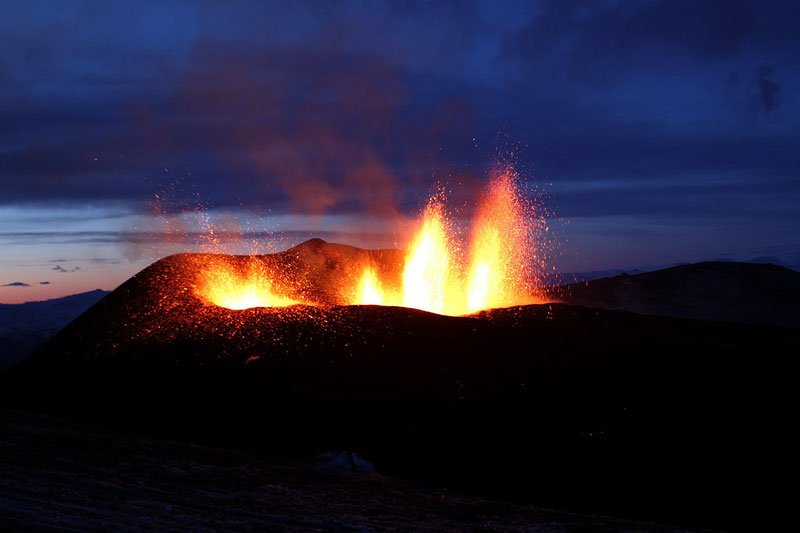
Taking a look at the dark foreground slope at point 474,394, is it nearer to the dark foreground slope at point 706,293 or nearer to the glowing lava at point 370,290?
the glowing lava at point 370,290

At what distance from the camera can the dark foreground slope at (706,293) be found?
5006 cm

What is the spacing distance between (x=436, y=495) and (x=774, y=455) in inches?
328

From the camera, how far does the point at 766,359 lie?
65.7 ft

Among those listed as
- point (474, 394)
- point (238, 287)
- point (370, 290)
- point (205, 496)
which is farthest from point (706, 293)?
point (205, 496)

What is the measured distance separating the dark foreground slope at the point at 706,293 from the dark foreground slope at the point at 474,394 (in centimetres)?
2389

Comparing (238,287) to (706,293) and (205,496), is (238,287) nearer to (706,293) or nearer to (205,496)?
(205,496)

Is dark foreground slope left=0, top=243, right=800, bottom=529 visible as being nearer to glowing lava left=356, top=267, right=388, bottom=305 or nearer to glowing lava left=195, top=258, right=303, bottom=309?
glowing lava left=195, top=258, right=303, bottom=309

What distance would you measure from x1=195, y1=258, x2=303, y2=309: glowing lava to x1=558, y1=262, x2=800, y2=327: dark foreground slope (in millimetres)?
28019

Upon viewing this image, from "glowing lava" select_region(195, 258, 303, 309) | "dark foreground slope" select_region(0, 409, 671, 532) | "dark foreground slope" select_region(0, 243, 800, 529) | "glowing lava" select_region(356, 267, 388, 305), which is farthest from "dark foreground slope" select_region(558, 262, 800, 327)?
"dark foreground slope" select_region(0, 409, 671, 532)

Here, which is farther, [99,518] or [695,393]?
[695,393]

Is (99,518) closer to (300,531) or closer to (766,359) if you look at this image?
(300,531)

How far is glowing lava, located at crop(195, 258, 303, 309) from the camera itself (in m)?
31.7

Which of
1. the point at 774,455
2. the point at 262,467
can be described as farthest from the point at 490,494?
the point at 774,455

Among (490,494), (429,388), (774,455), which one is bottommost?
(490,494)
